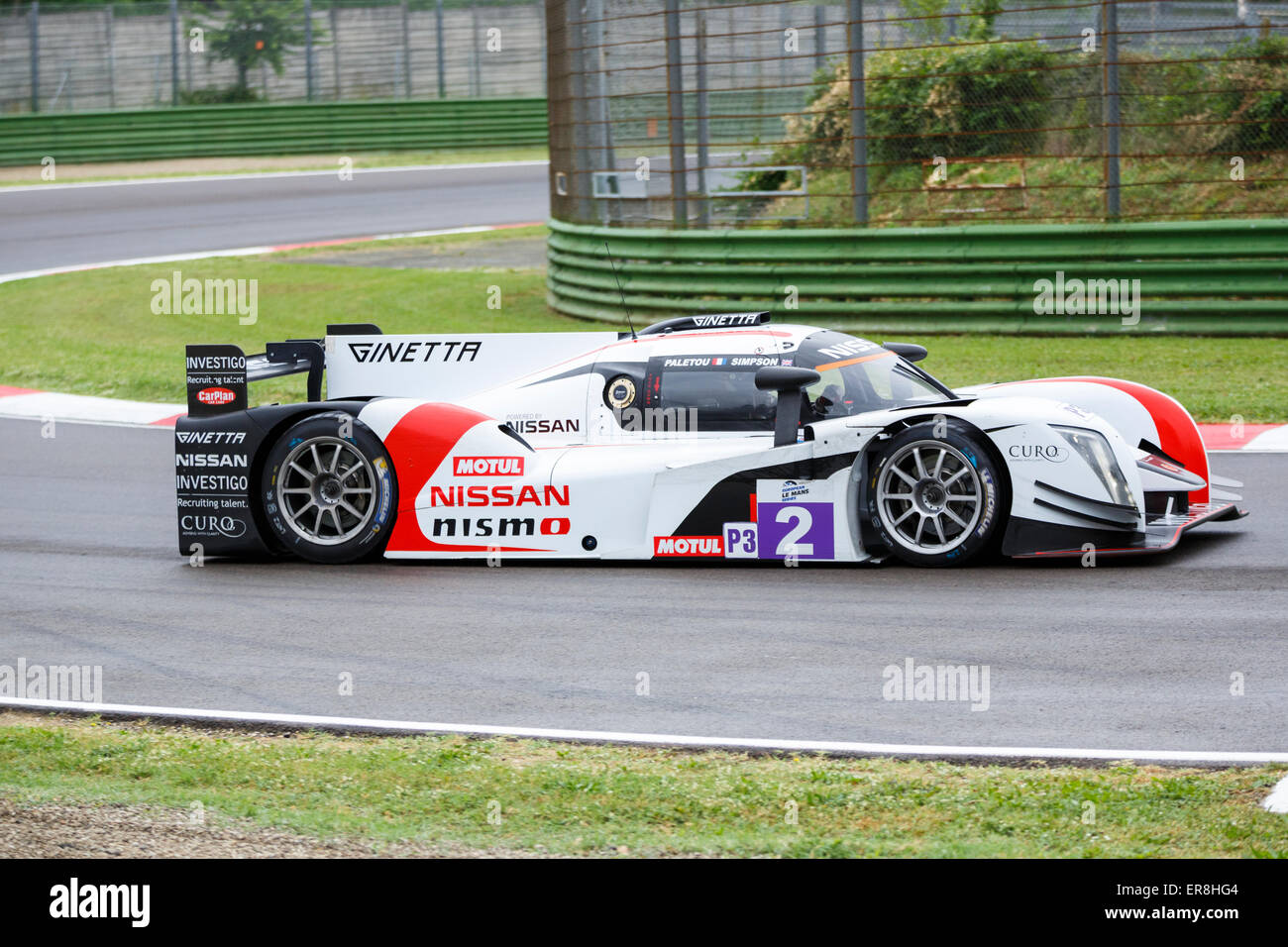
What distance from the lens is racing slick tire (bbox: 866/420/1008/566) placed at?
865 centimetres

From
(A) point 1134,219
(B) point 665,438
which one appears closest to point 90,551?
(B) point 665,438

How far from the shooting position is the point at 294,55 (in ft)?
124

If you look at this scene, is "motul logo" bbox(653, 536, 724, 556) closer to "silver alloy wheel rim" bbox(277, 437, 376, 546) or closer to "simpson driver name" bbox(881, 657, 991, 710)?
"silver alloy wheel rim" bbox(277, 437, 376, 546)

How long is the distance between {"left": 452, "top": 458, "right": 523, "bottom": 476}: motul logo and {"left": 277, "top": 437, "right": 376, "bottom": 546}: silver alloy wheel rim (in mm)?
574

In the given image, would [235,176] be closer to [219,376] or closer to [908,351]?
[219,376]

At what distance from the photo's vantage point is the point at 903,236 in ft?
58.1

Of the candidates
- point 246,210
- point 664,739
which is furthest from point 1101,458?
point 246,210

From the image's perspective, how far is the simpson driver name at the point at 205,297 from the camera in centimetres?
2127

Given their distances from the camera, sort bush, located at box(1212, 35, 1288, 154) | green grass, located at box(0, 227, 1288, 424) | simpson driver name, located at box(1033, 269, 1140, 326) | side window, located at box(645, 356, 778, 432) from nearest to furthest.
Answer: side window, located at box(645, 356, 778, 432) → green grass, located at box(0, 227, 1288, 424) → bush, located at box(1212, 35, 1288, 154) → simpson driver name, located at box(1033, 269, 1140, 326)
